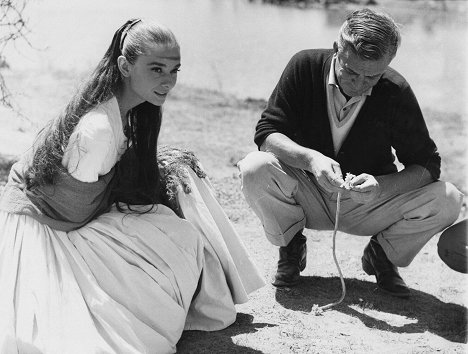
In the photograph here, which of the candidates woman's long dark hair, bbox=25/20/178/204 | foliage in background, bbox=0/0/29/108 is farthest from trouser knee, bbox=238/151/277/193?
foliage in background, bbox=0/0/29/108

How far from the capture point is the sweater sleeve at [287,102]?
3.91 metres

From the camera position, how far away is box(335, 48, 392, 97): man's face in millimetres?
3625

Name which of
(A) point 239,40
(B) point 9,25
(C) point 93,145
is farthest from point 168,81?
(A) point 239,40

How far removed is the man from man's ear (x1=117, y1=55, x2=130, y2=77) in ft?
2.99

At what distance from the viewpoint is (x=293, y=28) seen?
13867 millimetres

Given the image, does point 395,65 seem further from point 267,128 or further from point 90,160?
point 90,160

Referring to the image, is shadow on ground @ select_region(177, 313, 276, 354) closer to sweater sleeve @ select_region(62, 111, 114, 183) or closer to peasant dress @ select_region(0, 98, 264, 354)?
peasant dress @ select_region(0, 98, 264, 354)

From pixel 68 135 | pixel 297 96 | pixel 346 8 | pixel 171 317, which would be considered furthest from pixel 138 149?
pixel 346 8

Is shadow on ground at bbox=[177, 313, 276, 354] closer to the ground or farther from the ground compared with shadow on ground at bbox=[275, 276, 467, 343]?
farther from the ground

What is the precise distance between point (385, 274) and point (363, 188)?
67 cm

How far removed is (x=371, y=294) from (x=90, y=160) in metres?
1.76

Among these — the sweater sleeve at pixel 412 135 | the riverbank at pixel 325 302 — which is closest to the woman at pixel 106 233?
the riverbank at pixel 325 302

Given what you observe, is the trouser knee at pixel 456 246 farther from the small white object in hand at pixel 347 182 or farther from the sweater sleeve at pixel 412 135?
the small white object in hand at pixel 347 182

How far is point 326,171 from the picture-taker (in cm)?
361
